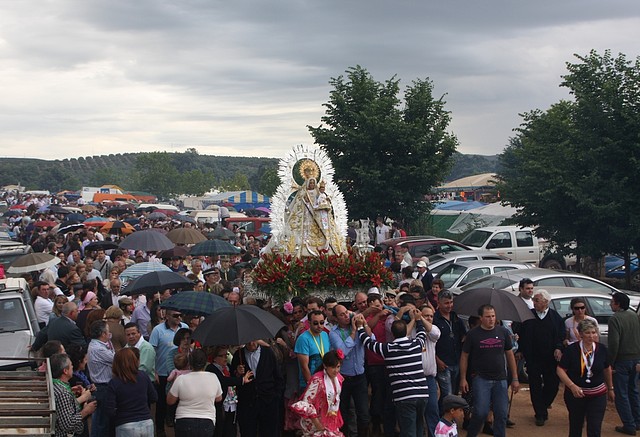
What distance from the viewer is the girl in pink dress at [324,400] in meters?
7.68

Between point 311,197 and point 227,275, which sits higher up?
point 311,197

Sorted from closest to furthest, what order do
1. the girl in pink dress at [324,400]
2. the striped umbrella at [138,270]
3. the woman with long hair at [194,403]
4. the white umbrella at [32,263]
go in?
the woman with long hair at [194,403]
the girl in pink dress at [324,400]
the striped umbrella at [138,270]
the white umbrella at [32,263]

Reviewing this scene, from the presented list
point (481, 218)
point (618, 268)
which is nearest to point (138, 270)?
point (618, 268)

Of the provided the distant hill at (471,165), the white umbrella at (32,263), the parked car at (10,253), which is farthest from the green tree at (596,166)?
the distant hill at (471,165)

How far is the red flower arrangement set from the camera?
1298 centimetres

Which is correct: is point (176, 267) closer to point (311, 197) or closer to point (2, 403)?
point (311, 197)

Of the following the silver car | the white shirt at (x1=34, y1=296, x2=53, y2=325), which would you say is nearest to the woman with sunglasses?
the silver car

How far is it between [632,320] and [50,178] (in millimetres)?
141729

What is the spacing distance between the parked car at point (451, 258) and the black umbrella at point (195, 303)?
8.42 metres

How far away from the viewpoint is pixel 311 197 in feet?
50.8

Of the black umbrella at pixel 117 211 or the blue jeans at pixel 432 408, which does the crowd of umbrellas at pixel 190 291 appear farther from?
the black umbrella at pixel 117 211

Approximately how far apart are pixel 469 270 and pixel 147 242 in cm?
707

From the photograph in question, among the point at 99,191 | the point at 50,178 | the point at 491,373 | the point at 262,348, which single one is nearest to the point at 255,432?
the point at 262,348

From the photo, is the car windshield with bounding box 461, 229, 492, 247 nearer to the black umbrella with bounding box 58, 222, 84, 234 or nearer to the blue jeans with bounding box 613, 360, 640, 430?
the black umbrella with bounding box 58, 222, 84, 234
